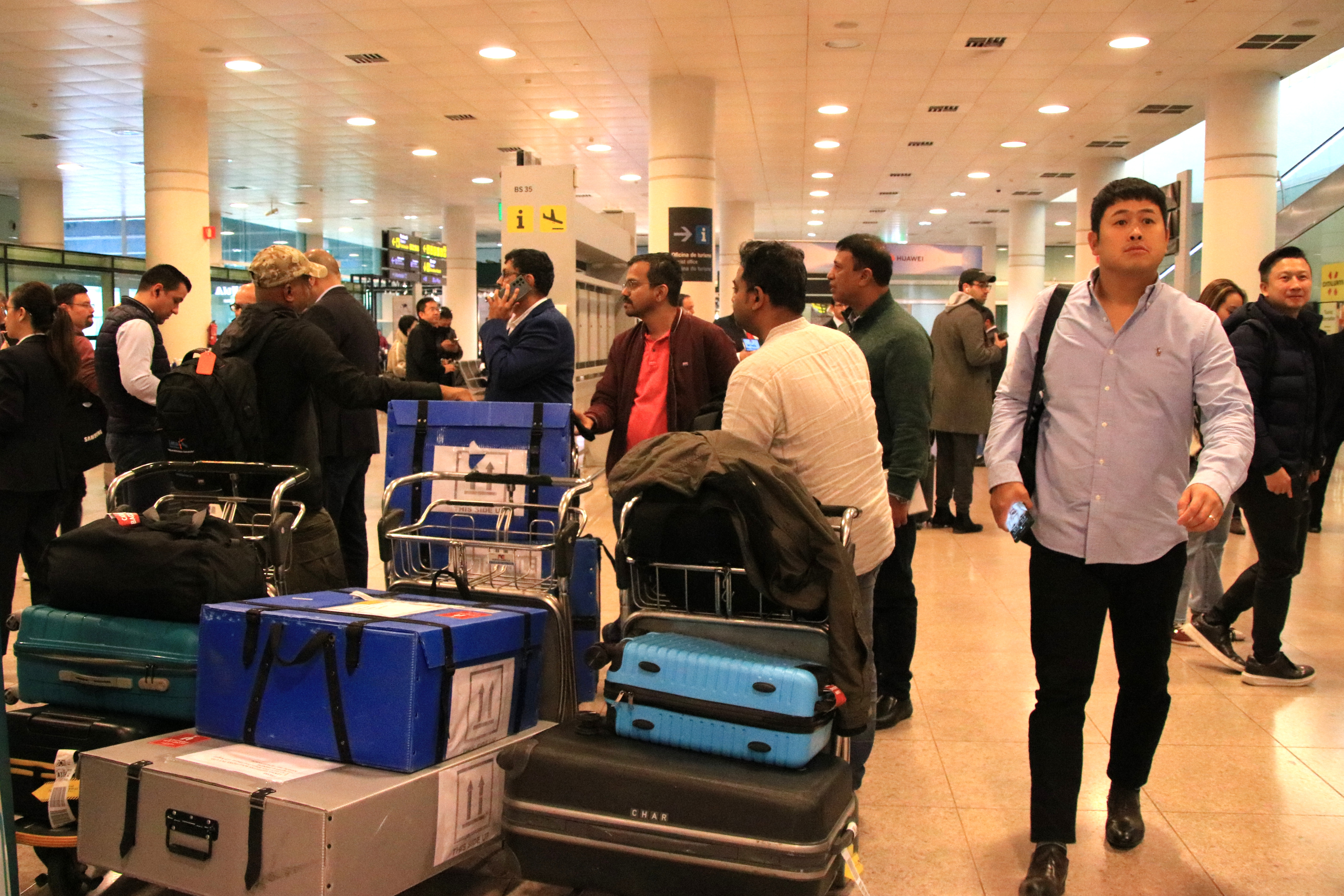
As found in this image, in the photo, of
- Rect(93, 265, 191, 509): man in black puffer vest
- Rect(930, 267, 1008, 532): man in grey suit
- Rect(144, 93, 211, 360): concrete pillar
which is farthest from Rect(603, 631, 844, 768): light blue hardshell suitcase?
Rect(144, 93, 211, 360): concrete pillar

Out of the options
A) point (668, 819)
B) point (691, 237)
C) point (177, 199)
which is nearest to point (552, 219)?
point (691, 237)

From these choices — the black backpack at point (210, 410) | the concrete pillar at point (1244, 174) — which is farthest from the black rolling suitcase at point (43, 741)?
the concrete pillar at point (1244, 174)

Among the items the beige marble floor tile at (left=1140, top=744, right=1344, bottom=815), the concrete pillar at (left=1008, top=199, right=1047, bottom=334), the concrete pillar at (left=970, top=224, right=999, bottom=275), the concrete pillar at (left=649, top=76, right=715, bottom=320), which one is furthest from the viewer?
the concrete pillar at (left=970, top=224, right=999, bottom=275)

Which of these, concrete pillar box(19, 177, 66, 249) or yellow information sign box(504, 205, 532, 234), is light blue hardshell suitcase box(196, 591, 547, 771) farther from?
concrete pillar box(19, 177, 66, 249)

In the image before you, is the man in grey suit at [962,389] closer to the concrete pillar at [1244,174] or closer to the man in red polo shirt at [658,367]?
the man in red polo shirt at [658,367]

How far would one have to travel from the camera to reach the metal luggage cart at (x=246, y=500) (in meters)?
2.93

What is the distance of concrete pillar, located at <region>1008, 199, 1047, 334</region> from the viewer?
2092 centimetres

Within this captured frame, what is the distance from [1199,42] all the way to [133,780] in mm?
10716

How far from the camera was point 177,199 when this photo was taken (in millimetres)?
12109

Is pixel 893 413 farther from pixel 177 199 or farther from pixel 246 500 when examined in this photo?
pixel 177 199

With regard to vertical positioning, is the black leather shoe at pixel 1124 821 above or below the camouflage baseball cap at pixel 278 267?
below

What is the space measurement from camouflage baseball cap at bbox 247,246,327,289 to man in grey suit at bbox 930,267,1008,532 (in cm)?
543

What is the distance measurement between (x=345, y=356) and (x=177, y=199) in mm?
8758

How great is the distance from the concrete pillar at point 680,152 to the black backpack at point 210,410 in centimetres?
828
